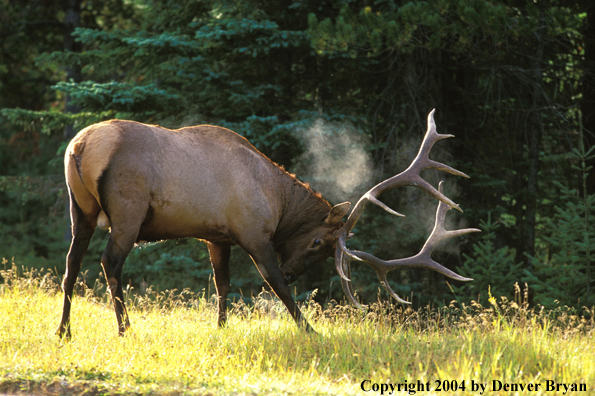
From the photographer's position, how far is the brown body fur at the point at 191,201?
15.9 feet

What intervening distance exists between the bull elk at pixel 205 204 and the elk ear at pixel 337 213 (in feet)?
0.03

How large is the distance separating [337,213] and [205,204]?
4.57 feet

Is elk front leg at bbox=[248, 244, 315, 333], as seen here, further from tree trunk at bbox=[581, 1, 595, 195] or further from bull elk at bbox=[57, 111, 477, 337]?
tree trunk at bbox=[581, 1, 595, 195]

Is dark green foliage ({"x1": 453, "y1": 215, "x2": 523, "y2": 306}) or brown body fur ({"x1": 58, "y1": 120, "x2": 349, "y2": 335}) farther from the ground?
brown body fur ({"x1": 58, "y1": 120, "x2": 349, "y2": 335})

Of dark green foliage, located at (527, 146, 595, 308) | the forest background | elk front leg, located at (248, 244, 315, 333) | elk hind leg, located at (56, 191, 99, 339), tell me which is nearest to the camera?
elk hind leg, located at (56, 191, 99, 339)

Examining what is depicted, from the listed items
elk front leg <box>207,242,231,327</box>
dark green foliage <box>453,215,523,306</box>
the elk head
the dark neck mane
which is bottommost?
dark green foliage <box>453,215,523,306</box>

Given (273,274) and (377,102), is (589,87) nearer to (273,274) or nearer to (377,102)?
(377,102)

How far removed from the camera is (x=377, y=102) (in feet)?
34.0

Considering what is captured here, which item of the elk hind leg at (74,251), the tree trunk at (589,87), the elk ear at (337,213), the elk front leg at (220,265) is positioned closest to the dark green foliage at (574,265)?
the tree trunk at (589,87)

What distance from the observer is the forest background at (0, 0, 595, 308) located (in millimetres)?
8484

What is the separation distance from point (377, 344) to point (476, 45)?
217 inches

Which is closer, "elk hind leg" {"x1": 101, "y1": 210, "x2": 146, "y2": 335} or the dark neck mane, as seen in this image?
"elk hind leg" {"x1": 101, "y1": 210, "x2": 146, "y2": 335}

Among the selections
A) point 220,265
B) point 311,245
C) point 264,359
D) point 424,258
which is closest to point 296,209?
point 311,245

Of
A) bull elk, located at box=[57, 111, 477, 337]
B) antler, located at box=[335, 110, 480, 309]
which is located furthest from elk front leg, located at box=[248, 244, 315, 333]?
antler, located at box=[335, 110, 480, 309]
